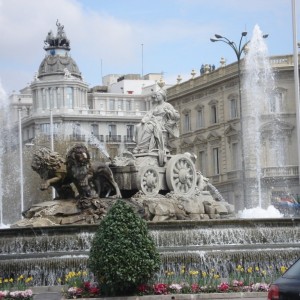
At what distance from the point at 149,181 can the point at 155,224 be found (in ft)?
10.5

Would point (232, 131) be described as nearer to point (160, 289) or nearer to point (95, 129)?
point (95, 129)

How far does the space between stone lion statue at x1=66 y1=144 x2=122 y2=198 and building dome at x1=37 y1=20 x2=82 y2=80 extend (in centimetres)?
8336

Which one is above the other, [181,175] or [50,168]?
[50,168]

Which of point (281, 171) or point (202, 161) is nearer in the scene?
point (281, 171)

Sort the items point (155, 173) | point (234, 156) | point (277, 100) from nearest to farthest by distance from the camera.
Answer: point (155, 173)
point (277, 100)
point (234, 156)

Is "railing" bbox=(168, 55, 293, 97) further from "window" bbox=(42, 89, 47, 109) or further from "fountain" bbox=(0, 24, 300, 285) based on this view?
"fountain" bbox=(0, 24, 300, 285)

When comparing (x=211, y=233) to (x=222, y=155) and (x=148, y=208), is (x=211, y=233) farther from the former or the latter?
(x=222, y=155)

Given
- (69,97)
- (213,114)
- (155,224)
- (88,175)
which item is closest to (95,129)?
(69,97)

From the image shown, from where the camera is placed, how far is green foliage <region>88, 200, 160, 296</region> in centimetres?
1730

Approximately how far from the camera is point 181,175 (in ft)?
83.8

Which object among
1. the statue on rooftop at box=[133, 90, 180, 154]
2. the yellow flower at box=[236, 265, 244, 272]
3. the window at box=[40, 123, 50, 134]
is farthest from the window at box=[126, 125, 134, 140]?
the yellow flower at box=[236, 265, 244, 272]

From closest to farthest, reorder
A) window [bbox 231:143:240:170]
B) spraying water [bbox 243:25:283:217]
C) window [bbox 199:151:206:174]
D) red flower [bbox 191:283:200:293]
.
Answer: red flower [bbox 191:283:200:293]
spraying water [bbox 243:25:283:217]
window [bbox 231:143:240:170]
window [bbox 199:151:206:174]

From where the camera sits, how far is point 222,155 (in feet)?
238

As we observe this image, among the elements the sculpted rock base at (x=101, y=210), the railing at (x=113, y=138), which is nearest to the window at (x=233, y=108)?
the railing at (x=113, y=138)
